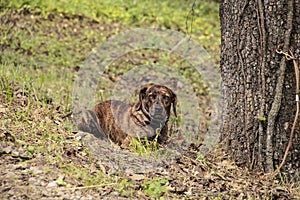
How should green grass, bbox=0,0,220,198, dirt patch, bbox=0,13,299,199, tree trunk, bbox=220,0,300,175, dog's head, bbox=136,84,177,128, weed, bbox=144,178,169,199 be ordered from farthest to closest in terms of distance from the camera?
dog's head, bbox=136,84,177,128, tree trunk, bbox=220,0,300,175, green grass, bbox=0,0,220,198, weed, bbox=144,178,169,199, dirt patch, bbox=0,13,299,199

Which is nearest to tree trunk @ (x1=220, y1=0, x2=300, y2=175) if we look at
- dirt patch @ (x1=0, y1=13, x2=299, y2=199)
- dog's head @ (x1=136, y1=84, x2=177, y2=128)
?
dirt patch @ (x1=0, y1=13, x2=299, y2=199)

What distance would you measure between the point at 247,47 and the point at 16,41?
230 inches

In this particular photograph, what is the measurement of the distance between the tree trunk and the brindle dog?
70 cm

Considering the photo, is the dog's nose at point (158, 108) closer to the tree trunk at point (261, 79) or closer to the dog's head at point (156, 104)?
the dog's head at point (156, 104)

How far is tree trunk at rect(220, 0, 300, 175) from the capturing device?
438cm

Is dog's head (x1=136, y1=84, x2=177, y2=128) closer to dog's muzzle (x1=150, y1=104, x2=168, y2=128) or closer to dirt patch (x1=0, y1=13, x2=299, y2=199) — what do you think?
dog's muzzle (x1=150, y1=104, x2=168, y2=128)

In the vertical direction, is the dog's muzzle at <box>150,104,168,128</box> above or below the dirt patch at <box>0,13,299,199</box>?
above

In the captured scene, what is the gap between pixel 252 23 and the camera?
14.6ft

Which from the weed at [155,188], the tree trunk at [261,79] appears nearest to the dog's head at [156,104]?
the tree trunk at [261,79]

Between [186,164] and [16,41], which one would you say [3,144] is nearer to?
[186,164]

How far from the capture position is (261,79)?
4.47 metres

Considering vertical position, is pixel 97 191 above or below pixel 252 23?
below

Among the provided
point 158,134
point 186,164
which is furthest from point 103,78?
point 186,164

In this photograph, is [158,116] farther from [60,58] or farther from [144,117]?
[60,58]
